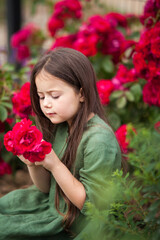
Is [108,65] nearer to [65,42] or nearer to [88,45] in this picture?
[88,45]

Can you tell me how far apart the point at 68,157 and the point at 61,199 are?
22cm

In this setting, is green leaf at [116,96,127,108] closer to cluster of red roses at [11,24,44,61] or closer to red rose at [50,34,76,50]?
red rose at [50,34,76,50]

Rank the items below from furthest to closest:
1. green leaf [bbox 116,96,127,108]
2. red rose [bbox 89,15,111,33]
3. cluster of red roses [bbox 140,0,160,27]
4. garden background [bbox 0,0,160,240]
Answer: red rose [bbox 89,15,111,33], green leaf [bbox 116,96,127,108], cluster of red roses [bbox 140,0,160,27], garden background [bbox 0,0,160,240]

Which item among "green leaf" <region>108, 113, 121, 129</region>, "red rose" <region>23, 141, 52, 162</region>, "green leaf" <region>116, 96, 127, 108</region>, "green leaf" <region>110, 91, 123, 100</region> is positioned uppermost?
"red rose" <region>23, 141, 52, 162</region>

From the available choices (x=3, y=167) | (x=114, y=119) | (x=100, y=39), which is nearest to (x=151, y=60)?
(x=114, y=119)

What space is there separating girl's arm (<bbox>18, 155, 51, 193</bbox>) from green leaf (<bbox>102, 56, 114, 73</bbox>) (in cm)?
108

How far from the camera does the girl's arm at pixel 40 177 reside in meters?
1.61

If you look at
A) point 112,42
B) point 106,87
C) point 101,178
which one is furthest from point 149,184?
point 112,42

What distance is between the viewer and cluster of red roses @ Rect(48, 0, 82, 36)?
8.80 feet

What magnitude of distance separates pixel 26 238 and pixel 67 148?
448 mm

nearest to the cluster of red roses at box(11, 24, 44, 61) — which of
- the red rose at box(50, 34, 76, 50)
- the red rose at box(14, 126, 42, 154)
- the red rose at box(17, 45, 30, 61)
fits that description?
the red rose at box(17, 45, 30, 61)

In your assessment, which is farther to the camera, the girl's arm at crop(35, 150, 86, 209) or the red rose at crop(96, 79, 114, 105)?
the red rose at crop(96, 79, 114, 105)

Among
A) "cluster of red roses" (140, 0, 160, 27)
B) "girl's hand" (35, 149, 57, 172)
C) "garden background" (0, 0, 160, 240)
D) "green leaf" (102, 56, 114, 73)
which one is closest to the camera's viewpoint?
"garden background" (0, 0, 160, 240)

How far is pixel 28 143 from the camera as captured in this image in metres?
1.23
